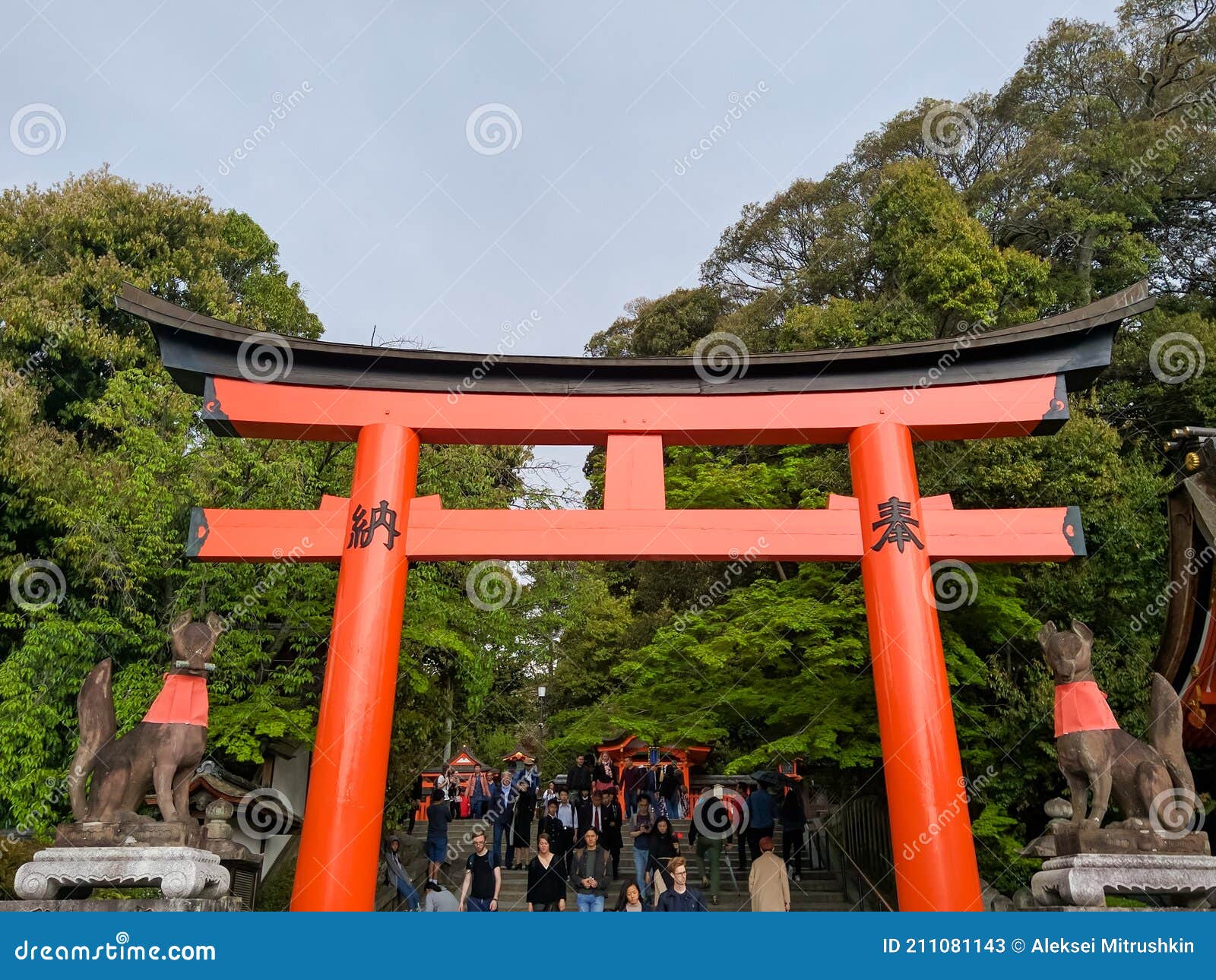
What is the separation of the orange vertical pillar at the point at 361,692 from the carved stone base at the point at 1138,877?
477 centimetres

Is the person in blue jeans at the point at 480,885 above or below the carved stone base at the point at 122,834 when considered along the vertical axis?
below

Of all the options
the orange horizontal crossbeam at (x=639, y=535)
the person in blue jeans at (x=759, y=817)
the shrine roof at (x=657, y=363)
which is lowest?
the person in blue jeans at (x=759, y=817)

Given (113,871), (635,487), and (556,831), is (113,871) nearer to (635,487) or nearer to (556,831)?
(635,487)

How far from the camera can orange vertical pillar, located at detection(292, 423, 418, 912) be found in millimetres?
6758

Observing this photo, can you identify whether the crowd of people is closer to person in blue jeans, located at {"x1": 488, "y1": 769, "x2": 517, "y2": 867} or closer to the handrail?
person in blue jeans, located at {"x1": 488, "y1": 769, "x2": 517, "y2": 867}

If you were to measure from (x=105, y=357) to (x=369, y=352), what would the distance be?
30.8 ft

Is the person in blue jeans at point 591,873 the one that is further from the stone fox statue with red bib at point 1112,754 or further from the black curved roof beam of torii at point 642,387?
the stone fox statue with red bib at point 1112,754

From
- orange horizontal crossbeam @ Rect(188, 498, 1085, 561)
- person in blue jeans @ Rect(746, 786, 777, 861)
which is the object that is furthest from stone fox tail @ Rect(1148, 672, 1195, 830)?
person in blue jeans @ Rect(746, 786, 777, 861)

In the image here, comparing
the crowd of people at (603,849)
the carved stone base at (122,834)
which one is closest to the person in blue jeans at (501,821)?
the crowd of people at (603,849)

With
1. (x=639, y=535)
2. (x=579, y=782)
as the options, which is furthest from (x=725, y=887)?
(x=639, y=535)

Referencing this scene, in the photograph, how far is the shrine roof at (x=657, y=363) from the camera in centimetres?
812

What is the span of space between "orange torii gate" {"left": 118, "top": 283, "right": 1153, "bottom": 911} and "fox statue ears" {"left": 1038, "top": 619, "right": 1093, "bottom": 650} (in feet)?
3.11

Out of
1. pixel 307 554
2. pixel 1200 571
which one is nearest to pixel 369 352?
pixel 307 554

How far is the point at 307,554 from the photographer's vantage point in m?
7.70
